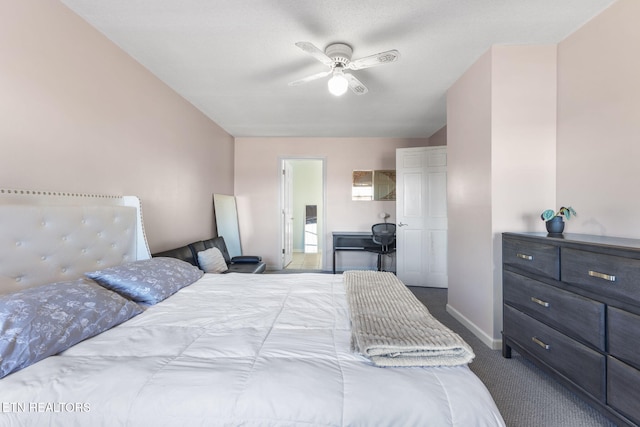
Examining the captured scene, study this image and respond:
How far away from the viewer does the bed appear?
2.52 feet

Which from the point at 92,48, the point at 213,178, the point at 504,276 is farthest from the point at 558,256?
the point at 213,178

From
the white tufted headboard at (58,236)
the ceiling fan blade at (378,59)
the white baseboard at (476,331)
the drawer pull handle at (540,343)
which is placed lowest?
the white baseboard at (476,331)

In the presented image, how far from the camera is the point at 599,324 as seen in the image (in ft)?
4.29

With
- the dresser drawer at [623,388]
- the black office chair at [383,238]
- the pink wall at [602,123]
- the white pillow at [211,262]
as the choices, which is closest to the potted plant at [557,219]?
the pink wall at [602,123]

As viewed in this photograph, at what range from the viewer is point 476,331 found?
2424 mm

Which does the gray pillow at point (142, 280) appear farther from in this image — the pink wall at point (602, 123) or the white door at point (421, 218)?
the white door at point (421, 218)

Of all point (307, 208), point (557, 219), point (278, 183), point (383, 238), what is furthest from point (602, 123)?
point (307, 208)

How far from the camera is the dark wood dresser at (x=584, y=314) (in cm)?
119

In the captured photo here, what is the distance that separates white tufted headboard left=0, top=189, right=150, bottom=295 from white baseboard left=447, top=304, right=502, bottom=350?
299 centimetres

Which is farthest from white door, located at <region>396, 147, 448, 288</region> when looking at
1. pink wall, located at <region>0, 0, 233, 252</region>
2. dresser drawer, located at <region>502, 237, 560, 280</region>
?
pink wall, located at <region>0, 0, 233, 252</region>

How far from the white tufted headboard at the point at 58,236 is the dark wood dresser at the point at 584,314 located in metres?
2.87

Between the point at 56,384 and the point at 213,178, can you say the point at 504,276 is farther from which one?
the point at 213,178

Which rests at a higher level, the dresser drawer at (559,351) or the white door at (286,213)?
the white door at (286,213)

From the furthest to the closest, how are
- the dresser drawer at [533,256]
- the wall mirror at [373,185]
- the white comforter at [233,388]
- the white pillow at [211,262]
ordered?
the wall mirror at [373,185] → the white pillow at [211,262] → the dresser drawer at [533,256] → the white comforter at [233,388]
